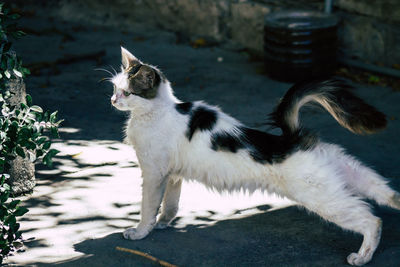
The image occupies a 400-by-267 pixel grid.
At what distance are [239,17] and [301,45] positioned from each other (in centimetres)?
204

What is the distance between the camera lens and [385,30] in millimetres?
7434

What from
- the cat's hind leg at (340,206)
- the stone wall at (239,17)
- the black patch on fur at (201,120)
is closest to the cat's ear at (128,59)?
the black patch on fur at (201,120)

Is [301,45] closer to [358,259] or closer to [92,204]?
[92,204]

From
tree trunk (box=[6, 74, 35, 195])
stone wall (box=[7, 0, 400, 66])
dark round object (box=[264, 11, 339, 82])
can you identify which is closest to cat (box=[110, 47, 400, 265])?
tree trunk (box=[6, 74, 35, 195])

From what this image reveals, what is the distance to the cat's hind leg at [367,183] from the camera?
3.62 metres

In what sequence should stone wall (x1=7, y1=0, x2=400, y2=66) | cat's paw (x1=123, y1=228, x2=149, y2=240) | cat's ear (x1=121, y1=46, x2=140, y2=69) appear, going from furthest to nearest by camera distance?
stone wall (x1=7, y1=0, x2=400, y2=66) → cat's ear (x1=121, y1=46, x2=140, y2=69) → cat's paw (x1=123, y1=228, x2=149, y2=240)

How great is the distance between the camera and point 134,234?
12.9ft

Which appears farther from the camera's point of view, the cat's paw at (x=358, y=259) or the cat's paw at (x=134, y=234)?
the cat's paw at (x=134, y=234)

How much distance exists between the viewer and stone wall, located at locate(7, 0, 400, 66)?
24.5 feet

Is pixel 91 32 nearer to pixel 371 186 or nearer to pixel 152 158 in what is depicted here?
pixel 152 158

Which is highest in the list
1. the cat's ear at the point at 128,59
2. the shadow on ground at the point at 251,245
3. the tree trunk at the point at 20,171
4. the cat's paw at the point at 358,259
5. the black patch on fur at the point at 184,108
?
the cat's ear at the point at 128,59

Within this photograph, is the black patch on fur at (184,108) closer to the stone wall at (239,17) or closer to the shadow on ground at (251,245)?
the shadow on ground at (251,245)

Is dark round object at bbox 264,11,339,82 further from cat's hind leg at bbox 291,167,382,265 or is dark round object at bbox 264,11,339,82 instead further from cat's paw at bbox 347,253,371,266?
cat's paw at bbox 347,253,371,266

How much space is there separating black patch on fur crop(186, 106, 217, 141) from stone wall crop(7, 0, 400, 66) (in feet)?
14.6
